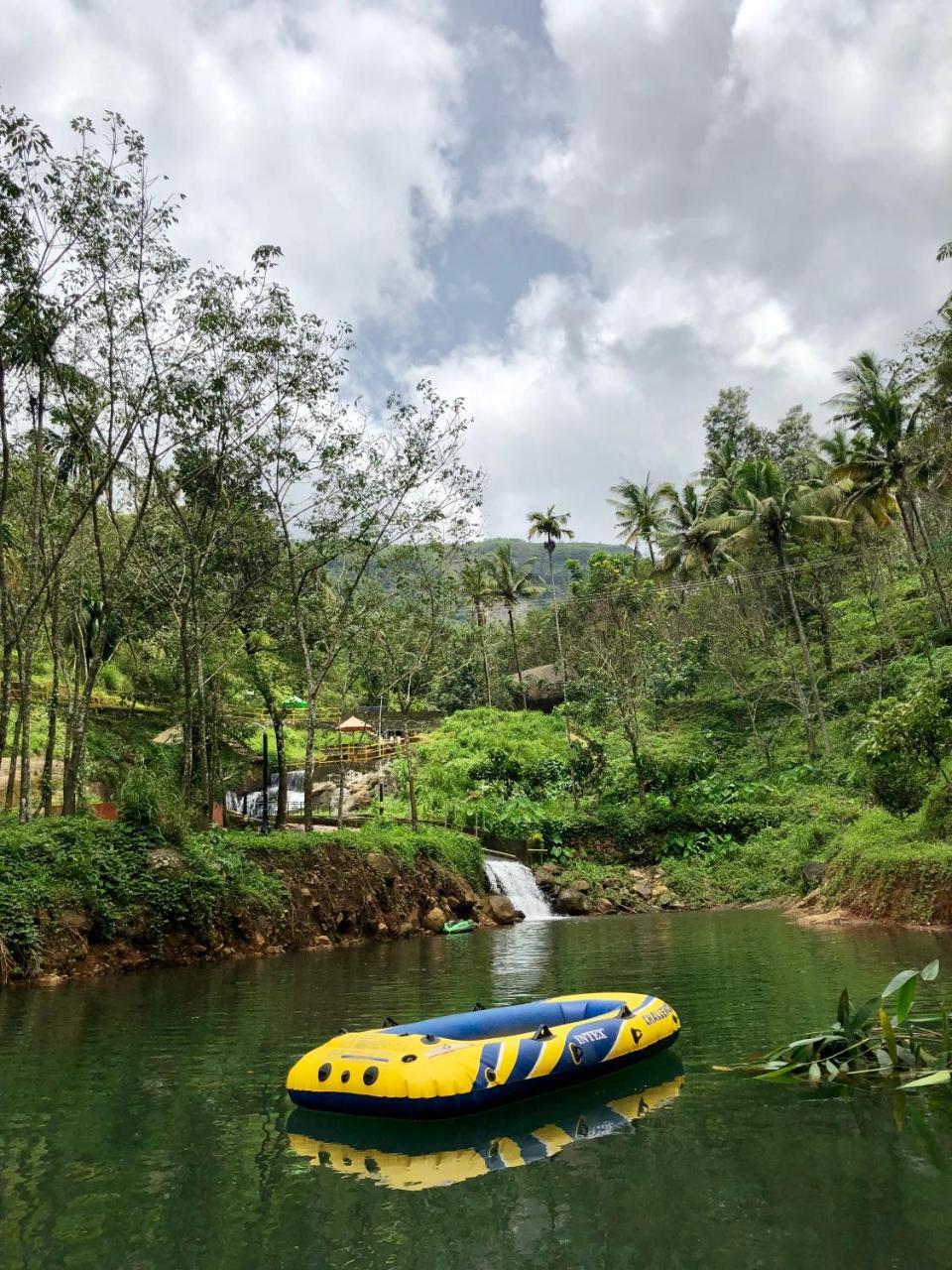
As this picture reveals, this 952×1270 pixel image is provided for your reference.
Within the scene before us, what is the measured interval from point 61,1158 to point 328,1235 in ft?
7.61

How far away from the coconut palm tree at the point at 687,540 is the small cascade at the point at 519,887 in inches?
793

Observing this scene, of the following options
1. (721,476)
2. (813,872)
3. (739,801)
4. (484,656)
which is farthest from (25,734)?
(721,476)

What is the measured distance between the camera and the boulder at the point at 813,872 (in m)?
21.1

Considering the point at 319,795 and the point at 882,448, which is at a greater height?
the point at 882,448

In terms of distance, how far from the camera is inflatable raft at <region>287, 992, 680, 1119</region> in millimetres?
6117

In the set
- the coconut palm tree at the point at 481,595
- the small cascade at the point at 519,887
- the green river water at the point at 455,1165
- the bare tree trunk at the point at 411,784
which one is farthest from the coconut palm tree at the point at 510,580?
the green river water at the point at 455,1165

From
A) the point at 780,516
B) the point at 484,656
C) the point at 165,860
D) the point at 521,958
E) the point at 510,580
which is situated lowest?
the point at 521,958

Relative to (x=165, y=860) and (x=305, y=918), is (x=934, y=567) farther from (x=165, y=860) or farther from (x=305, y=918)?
(x=165, y=860)

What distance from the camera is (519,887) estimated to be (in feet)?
87.0

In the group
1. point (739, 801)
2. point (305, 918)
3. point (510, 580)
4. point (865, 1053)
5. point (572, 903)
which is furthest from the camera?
point (510, 580)

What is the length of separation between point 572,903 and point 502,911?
260 centimetres

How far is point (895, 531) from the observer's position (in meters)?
40.7

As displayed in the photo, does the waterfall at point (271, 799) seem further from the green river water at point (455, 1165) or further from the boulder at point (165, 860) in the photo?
the green river water at point (455, 1165)

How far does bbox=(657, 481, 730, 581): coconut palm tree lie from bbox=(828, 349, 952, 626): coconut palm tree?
8677 mm
